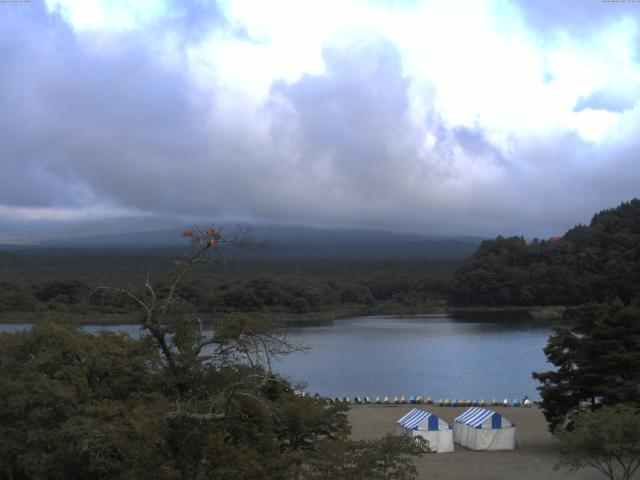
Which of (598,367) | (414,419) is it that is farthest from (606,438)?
(414,419)

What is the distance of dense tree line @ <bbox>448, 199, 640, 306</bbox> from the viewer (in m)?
104

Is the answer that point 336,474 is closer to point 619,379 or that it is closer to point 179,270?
point 179,270

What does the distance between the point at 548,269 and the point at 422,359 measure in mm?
56187

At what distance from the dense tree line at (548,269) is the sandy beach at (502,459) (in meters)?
72.0

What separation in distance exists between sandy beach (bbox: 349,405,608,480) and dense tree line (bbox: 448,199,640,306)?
72015 millimetres

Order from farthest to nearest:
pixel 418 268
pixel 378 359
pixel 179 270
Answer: pixel 418 268, pixel 378 359, pixel 179 270

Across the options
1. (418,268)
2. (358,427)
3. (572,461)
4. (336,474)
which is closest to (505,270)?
(418,268)

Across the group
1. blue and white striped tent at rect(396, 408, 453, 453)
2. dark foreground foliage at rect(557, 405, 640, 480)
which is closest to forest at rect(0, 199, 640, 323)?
blue and white striped tent at rect(396, 408, 453, 453)

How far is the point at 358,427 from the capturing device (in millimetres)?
29609

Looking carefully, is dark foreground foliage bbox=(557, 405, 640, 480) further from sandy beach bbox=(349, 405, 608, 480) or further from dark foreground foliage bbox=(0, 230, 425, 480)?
dark foreground foliage bbox=(0, 230, 425, 480)

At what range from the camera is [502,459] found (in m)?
23.2

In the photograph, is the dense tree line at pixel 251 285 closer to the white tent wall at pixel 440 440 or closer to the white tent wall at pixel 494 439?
the white tent wall at pixel 440 440

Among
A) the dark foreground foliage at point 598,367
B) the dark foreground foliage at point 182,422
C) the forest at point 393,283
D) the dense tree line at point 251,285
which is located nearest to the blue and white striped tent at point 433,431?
the dark foreground foliage at point 598,367

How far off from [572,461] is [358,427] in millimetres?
12863
